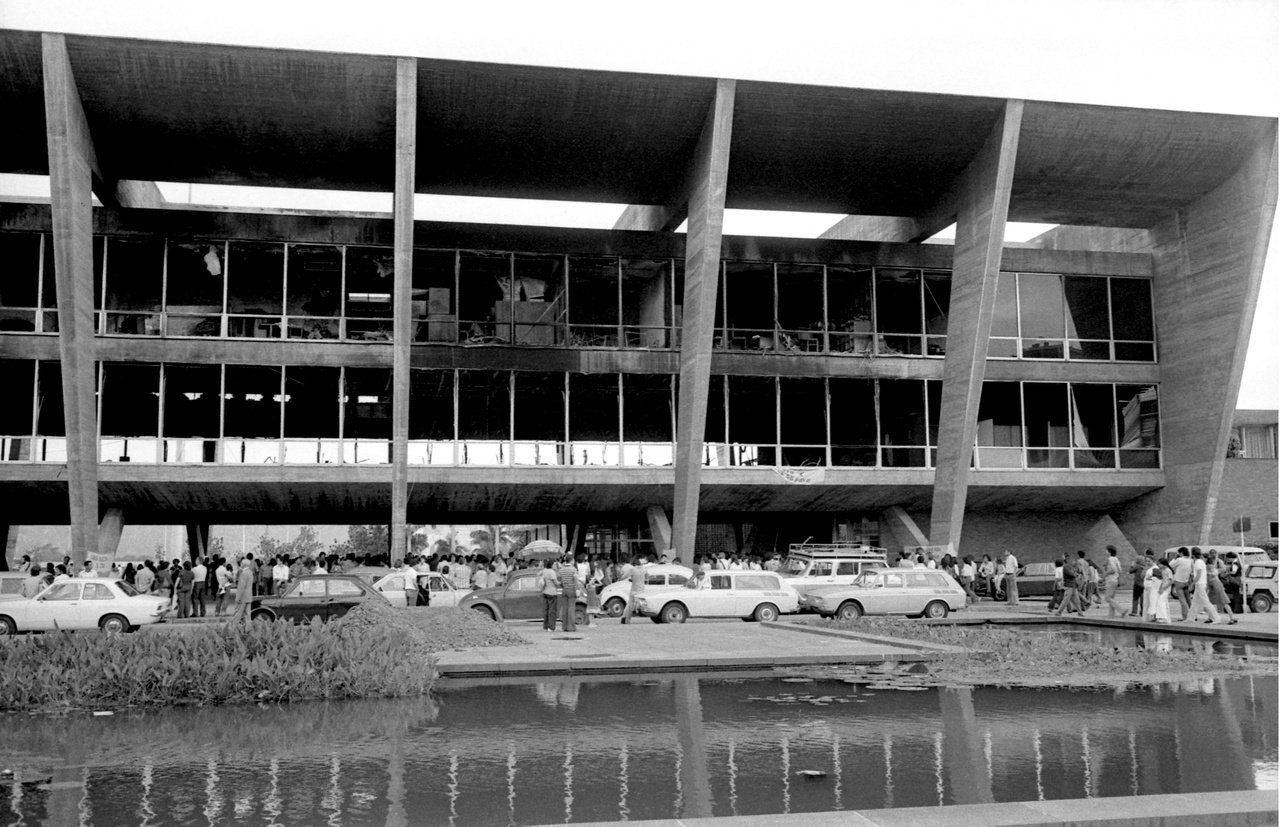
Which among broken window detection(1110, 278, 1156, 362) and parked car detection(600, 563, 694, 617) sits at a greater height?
broken window detection(1110, 278, 1156, 362)

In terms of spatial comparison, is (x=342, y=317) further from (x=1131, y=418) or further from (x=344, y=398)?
(x=1131, y=418)

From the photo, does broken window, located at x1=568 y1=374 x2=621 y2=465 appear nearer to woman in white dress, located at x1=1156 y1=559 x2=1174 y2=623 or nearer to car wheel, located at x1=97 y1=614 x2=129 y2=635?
car wheel, located at x1=97 y1=614 x2=129 y2=635

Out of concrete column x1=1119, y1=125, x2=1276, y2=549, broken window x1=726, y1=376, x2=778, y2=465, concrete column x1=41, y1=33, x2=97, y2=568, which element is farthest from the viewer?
broken window x1=726, y1=376, x2=778, y2=465

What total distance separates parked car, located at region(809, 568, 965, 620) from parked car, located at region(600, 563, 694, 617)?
10.0 ft

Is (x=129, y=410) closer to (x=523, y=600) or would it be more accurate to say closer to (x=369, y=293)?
(x=369, y=293)

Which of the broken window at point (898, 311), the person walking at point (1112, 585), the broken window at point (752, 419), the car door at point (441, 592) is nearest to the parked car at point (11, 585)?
the car door at point (441, 592)

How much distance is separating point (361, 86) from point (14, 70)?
27.6 ft

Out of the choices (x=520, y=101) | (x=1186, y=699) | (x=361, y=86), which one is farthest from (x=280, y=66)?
(x=1186, y=699)

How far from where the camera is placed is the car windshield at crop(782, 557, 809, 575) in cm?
3017

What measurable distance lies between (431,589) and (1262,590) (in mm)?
19455

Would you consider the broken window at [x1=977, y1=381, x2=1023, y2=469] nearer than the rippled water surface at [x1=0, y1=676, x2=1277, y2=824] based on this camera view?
No

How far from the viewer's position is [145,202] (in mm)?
37688

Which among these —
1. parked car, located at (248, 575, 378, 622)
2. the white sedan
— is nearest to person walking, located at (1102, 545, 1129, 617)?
parked car, located at (248, 575, 378, 622)

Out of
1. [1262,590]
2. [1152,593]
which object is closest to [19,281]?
[1152,593]
